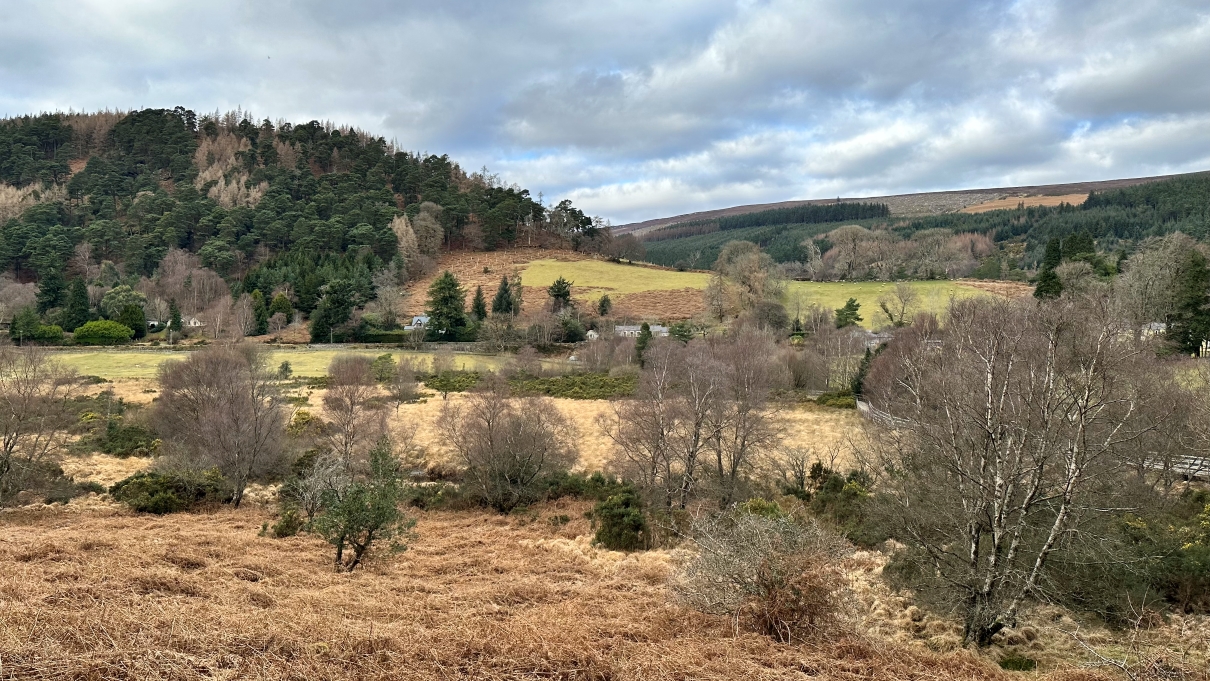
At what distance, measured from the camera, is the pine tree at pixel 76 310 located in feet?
188

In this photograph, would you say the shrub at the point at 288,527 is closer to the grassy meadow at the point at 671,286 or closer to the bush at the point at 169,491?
the bush at the point at 169,491

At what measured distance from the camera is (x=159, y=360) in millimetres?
46625

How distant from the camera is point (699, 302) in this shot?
65750 millimetres

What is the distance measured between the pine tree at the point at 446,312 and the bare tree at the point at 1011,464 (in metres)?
46.9

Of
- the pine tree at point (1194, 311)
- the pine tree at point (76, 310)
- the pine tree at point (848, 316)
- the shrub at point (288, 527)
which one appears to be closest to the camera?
the shrub at point (288, 527)

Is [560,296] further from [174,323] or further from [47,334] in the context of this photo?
[47,334]

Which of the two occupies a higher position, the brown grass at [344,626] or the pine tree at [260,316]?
the pine tree at [260,316]

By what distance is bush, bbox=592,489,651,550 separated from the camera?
1803 cm

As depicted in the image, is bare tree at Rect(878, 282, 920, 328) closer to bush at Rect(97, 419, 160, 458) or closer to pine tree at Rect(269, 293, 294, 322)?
bush at Rect(97, 419, 160, 458)

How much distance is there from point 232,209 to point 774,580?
9760cm

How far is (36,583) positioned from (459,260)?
254 ft

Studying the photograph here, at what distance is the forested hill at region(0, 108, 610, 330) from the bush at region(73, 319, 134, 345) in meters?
5.17

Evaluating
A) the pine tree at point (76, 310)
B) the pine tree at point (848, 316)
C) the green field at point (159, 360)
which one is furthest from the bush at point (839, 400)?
the pine tree at point (76, 310)

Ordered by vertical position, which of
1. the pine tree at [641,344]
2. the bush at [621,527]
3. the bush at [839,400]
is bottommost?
the bush at [839,400]
